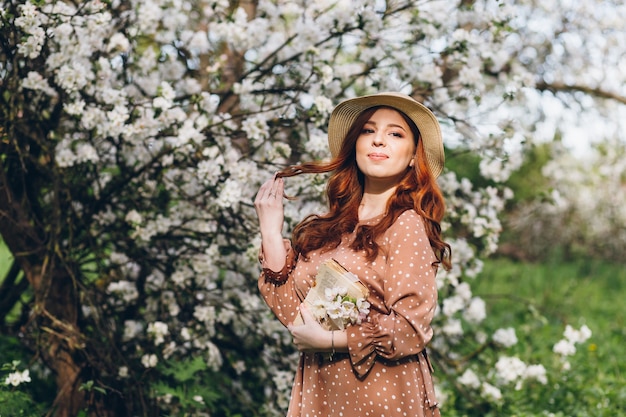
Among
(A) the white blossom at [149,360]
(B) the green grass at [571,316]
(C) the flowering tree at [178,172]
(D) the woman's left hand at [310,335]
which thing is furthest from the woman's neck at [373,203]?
(B) the green grass at [571,316]

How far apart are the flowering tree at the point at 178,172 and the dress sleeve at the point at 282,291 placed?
35.8 inches

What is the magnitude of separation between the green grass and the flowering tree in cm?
37

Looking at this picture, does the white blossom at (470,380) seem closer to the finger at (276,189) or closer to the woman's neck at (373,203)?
the woman's neck at (373,203)

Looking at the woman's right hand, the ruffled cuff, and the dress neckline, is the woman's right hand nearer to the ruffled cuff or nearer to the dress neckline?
the ruffled cuff

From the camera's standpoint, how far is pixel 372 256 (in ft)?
7.75

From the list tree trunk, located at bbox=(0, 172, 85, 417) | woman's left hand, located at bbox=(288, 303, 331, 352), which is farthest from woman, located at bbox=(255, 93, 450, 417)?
tree trunk, located at bbox=(0, 172, 85, 417)

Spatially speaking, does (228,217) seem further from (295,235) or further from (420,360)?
(420,360)

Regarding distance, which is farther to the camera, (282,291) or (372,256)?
(282,291)

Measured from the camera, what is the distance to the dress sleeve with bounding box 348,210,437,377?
2.21 metres

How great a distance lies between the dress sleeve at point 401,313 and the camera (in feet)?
7.25

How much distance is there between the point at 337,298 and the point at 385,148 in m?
0.54

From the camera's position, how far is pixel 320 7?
12.5 ft

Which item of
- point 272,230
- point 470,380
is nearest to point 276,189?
point 272,230

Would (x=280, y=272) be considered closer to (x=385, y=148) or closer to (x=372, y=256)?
(x=372, y=256)
